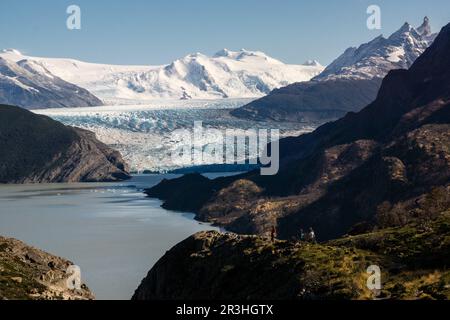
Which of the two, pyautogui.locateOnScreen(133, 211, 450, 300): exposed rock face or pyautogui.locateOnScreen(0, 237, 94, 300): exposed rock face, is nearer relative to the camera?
pyautogui.locateOnScreen(133, 211, 450, 300): exposed rock face

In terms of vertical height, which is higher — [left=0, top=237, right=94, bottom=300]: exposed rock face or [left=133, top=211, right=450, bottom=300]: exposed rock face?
[left=133, top=211, right=450, bottom=300]: exposed rock face

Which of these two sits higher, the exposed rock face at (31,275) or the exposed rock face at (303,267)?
the exposed rock face at (303,267)

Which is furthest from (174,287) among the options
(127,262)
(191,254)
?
(127,262)

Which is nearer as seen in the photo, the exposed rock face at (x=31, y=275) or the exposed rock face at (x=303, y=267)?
the exposed rock face at (x=303, y=267)
